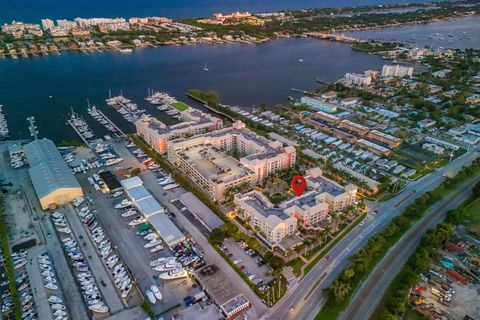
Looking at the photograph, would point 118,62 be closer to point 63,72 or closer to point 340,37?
point 63,72

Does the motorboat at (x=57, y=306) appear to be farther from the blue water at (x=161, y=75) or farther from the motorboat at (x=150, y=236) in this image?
the blue water at (x=161, y=75)

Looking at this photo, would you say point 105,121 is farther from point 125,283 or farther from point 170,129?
point 125,283

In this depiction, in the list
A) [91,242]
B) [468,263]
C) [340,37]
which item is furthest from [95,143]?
[340,37]

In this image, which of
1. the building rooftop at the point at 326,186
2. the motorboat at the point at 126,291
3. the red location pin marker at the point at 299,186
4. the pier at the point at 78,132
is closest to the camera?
the motorboat at the point at 126,291

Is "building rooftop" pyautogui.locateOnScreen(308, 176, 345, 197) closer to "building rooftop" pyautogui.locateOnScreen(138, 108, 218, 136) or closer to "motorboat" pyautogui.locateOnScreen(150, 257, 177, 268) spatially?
"motorboat" pyautogui.locateOnScreen(150, 257, 177, 268)

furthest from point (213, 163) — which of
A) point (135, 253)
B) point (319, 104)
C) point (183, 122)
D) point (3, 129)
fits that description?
point (3, 129)

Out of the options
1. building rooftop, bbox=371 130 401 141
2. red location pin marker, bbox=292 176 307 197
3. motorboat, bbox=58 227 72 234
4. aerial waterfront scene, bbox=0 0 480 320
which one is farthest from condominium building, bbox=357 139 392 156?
motorboat, bbox=58 227 72 234

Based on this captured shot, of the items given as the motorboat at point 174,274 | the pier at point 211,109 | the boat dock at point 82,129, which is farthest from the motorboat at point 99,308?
the pier at point 211,109
